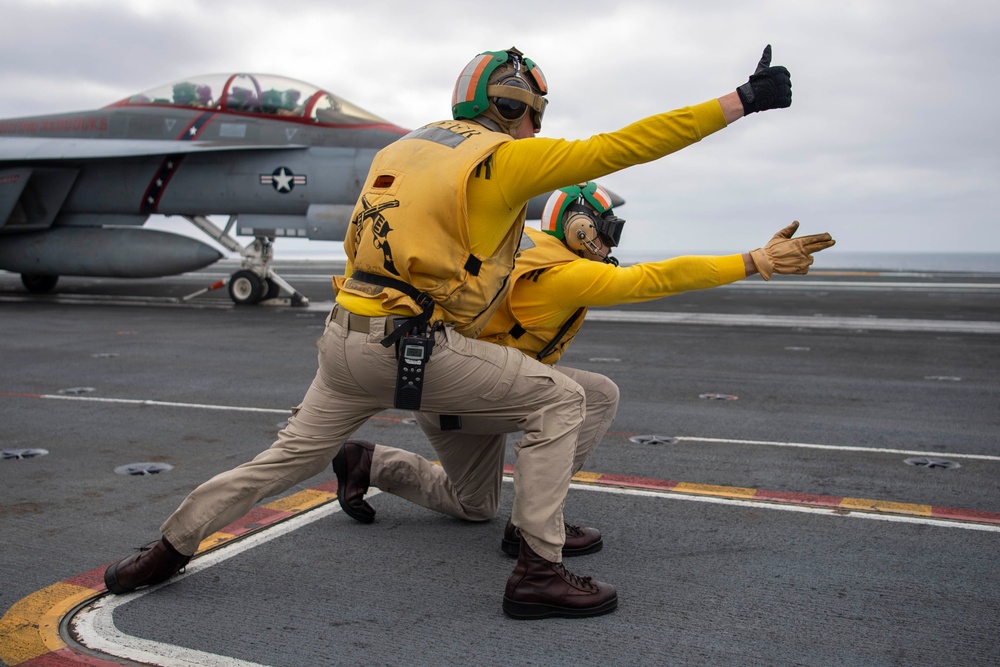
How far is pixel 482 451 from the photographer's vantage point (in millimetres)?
4055

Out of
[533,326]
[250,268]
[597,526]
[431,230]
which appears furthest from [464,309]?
[250,268]

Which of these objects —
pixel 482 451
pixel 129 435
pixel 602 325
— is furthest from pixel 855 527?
pixel 602 325

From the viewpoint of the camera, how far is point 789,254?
10.6 feet

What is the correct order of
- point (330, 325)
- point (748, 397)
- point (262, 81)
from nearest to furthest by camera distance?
point (330, 325), point (748, 397), point (262, 81)

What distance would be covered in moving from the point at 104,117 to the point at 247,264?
158 inches

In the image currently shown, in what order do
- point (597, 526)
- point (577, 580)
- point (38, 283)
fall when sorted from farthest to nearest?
point (38, 283) < point (597, 526) < point (577, 580)

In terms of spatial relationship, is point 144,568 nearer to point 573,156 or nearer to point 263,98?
point 573,156

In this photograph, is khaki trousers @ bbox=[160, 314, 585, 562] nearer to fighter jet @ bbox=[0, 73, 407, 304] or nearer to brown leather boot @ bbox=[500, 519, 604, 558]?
brown leather boot @ bbox=[500, 519, 604, 558]

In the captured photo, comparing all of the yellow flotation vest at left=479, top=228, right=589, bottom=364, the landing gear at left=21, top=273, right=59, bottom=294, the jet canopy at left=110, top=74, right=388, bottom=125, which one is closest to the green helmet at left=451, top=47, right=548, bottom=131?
the yellow flotation vest at left=479, top=228, right=589, bottom=364

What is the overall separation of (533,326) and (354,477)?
3.74 feet

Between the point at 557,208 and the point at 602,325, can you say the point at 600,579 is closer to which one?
the point at 557,208

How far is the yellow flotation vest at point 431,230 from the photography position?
3.15 meters

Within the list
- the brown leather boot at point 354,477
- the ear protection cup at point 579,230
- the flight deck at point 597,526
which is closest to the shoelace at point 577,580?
the flight deck at point 597,526

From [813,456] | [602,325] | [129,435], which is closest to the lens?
[813,456]
